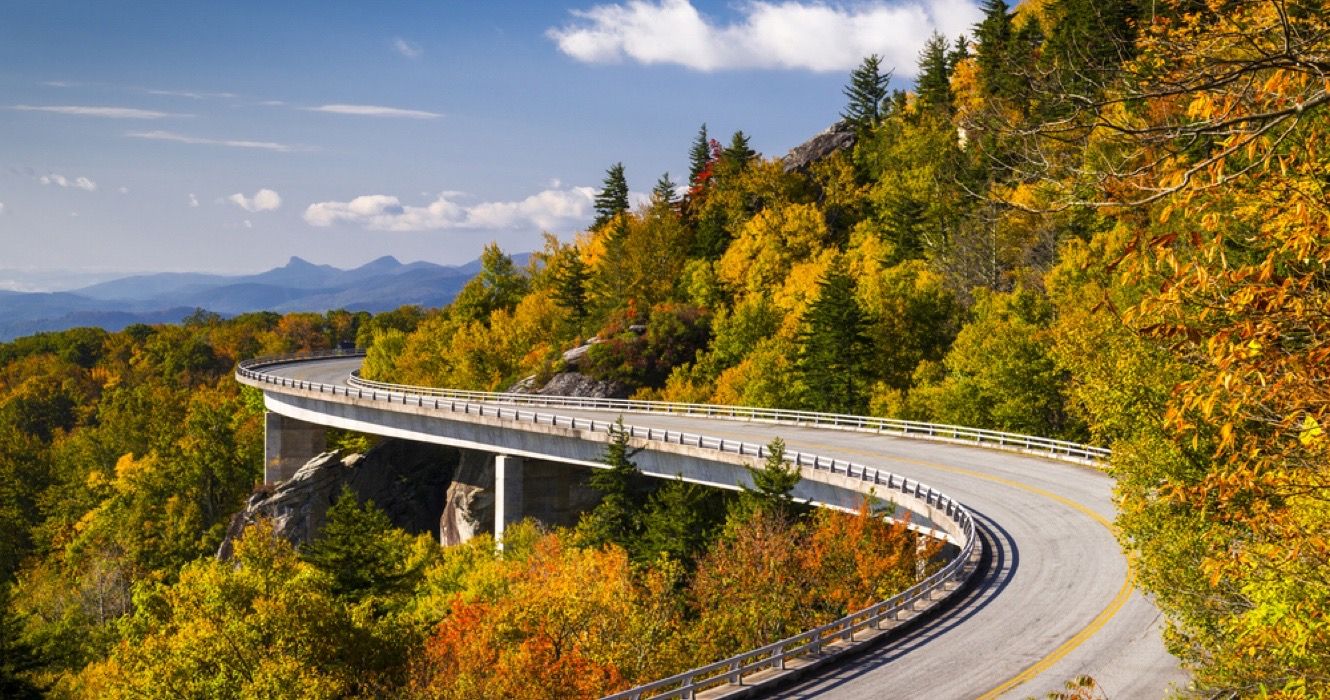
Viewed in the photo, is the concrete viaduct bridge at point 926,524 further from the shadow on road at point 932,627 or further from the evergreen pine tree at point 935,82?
the evergreen pine tree at point 935,82

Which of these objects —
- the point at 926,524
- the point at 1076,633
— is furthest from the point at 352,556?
the point at 1076,633

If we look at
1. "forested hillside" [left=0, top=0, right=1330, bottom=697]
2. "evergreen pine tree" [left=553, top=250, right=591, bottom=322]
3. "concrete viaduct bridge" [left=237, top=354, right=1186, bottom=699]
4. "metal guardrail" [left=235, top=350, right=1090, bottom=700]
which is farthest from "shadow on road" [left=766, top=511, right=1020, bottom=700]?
"evergreen pine tree" [left=553, top=250, right=591, bottom=322]

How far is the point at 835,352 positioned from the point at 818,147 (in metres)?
46.6

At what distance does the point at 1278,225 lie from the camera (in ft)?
31.1

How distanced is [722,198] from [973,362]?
151 feet

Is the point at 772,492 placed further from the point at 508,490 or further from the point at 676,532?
the point at 508,490

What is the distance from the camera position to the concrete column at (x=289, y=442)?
8388 cm

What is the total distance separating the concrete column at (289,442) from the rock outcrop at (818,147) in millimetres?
51608

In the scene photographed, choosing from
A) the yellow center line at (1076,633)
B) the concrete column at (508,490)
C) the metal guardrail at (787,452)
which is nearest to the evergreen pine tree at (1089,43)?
the yellow center line at (1076,633)

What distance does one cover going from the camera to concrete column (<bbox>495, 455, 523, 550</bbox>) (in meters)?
56.7

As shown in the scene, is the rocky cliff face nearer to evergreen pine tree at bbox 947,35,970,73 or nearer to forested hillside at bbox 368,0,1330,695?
forested hillside at bbox 368,0,1330,695

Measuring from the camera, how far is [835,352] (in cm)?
6431

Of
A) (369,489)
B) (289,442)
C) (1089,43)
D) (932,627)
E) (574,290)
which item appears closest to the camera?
(1089,43)

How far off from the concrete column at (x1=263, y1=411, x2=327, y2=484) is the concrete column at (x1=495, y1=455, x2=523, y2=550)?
32891mm
